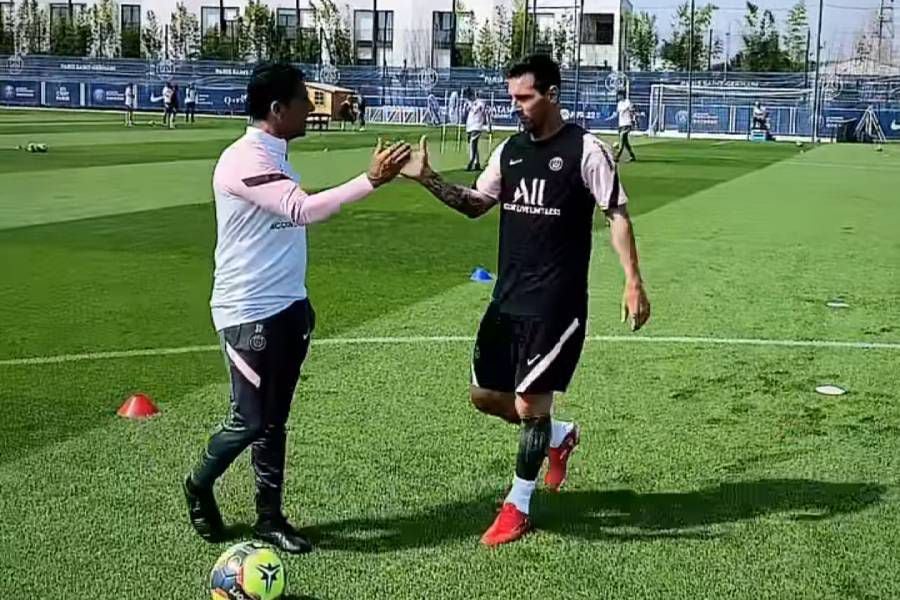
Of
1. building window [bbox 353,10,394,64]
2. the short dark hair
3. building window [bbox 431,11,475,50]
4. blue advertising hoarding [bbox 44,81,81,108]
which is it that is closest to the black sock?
the short dark hair

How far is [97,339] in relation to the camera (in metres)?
9.89

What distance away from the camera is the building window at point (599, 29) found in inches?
3659

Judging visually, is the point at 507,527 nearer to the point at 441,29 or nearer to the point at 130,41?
the point at 130,41

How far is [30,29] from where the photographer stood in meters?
87.8

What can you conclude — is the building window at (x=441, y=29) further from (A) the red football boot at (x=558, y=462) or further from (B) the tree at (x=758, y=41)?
(A) the red football boot at (x=558, y=462)

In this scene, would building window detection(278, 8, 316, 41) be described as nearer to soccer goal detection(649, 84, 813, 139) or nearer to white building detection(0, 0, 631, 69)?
white building detection(0, 0, 631, 69)

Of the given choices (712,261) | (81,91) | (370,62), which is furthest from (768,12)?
(712,261)

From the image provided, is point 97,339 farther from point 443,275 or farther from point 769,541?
point 769,541

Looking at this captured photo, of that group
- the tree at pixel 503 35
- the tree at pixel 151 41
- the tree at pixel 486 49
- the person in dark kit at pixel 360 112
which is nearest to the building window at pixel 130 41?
the tree at pixel 151 41

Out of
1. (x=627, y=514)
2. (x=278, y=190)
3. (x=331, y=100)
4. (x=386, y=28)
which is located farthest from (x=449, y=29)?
(x=278, y=190)

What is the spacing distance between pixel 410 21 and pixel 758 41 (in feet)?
82.0

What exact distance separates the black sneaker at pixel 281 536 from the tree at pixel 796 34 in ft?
257

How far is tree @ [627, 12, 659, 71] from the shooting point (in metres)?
84.1

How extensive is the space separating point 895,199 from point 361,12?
70.7 meters
